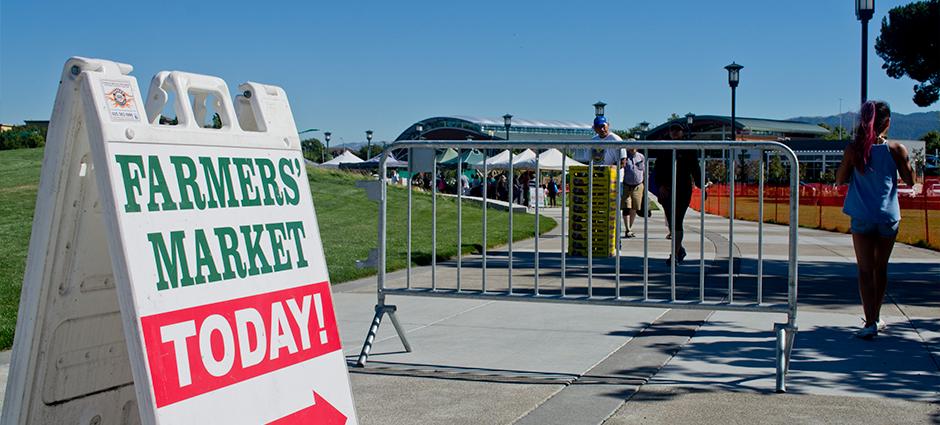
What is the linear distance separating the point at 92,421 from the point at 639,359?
11.8 ft

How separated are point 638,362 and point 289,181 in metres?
3.00

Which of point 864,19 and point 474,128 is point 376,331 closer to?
point 864,19

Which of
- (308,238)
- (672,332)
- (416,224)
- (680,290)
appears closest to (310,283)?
(308,238)

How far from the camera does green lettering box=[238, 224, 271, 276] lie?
141 inches

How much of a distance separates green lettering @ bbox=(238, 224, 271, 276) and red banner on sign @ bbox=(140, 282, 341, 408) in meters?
0.09

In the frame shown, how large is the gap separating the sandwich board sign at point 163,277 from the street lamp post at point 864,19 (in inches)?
583

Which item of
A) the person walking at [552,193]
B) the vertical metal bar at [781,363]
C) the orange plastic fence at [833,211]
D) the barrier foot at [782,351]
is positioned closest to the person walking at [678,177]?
the orange plastic fence at [833,211]

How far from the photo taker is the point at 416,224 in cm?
2009

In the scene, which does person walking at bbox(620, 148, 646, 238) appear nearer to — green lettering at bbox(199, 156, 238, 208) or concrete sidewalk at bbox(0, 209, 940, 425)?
concrete sidewalk at bbox(0, 209, 940, 425)

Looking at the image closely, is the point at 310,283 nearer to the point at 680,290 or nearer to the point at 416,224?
the point at 680,290

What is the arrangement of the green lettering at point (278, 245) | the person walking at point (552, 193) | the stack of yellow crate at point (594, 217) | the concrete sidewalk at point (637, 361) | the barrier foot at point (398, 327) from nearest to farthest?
the green lettering at point (278, 245) < the concrete sidewalk at point (637, 361) < the barrier foot at point (398, 327) < the stack of yellow crate at point (594, 217) < the person walking at point (552, 193)

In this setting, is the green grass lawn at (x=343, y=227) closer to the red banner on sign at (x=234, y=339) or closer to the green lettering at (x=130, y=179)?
the red banner on sign at (x=234, y=339)

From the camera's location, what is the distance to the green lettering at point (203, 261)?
334 cm

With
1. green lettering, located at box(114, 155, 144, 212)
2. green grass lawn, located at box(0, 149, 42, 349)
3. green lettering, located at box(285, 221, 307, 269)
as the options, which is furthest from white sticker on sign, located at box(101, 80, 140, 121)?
green grass lawn, located at box(0, 149, 42, 349)
